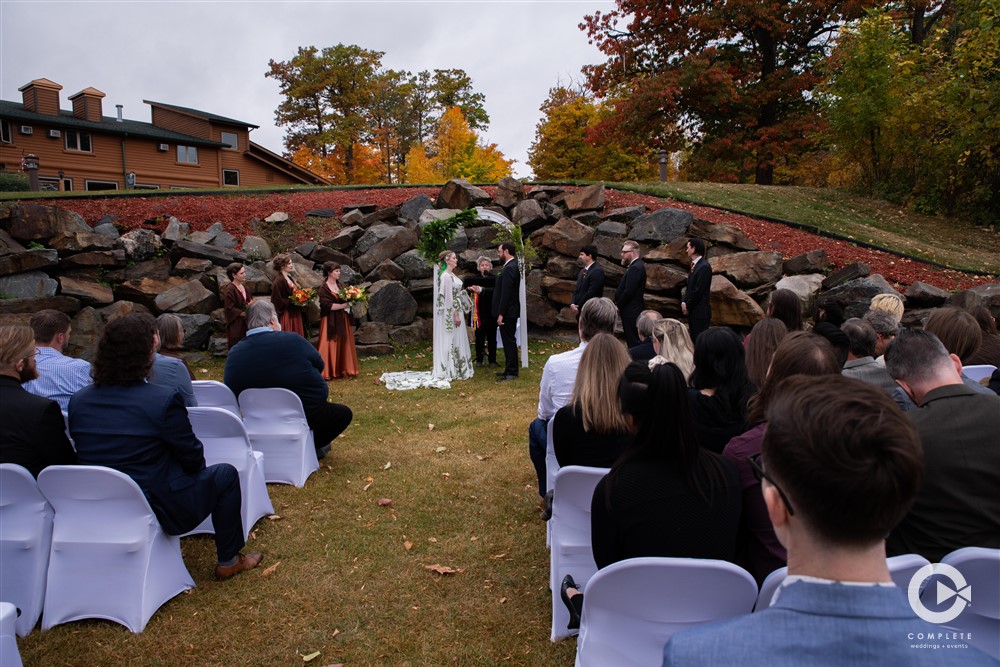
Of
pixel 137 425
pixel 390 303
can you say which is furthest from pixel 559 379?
pixel 390 303

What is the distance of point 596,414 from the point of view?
3.22 meters

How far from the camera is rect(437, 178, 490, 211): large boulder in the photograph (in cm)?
1364

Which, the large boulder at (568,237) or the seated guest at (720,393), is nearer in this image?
the seated guest at (720,393)

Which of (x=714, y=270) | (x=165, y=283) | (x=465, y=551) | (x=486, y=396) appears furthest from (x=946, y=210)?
(x=165, y=283)

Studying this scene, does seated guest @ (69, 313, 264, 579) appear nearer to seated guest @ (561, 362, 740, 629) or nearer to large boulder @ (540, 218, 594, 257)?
seated guest @ (561, 362, 740, 629)

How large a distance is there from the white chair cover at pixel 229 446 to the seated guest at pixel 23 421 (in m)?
0.85

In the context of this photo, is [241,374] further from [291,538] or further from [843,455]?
[843,455]

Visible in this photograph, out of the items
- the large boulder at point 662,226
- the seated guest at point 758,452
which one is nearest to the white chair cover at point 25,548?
the seated guest at point 758,452

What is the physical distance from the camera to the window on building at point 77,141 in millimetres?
27922

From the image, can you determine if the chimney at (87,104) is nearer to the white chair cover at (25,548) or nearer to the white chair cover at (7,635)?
the white chair cover at (25,548)

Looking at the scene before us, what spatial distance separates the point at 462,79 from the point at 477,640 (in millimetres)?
41970

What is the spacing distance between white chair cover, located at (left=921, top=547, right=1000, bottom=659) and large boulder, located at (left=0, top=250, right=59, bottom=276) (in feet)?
43.0

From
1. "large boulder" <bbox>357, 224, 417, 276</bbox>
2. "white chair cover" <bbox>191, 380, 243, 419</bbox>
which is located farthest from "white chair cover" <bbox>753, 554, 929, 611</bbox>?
"large boulder" <bbox>357, 224, 417, 276</bbox>

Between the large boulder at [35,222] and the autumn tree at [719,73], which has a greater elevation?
the autumn tree at [719,73]
